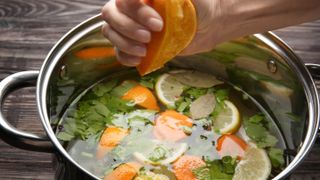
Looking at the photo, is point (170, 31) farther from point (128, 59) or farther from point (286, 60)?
point (286, 60)

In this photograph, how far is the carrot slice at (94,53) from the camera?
→ 1.11 metres

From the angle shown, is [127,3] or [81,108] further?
[81,108]

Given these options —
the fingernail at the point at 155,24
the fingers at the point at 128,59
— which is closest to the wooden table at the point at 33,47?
the fingers at the point at 128,59

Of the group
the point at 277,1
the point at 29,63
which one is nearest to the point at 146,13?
the point at 277,1

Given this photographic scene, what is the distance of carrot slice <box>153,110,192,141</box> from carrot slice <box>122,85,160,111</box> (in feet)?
0.11

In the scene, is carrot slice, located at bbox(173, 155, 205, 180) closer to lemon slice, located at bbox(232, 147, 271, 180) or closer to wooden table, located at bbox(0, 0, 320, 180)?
lemon slice, located at bbox(232, 147, 271, 180)

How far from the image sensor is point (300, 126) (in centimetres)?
106

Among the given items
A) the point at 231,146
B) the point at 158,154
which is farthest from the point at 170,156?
the point at 231,146

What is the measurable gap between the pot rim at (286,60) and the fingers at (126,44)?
5.0 inches

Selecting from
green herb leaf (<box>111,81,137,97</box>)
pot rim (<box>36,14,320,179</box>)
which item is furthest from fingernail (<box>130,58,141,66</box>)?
green herb leaf (<box>111,81,137,97</box>)

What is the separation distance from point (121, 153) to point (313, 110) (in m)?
0.35

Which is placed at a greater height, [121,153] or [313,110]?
[313,110]

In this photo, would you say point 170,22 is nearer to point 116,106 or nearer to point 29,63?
point 116,106

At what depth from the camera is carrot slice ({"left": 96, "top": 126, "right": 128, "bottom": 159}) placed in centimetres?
103
